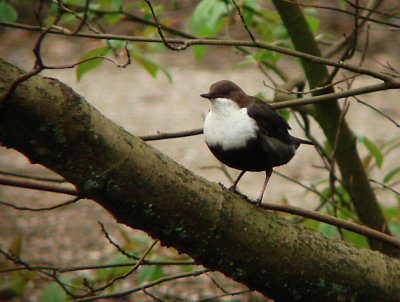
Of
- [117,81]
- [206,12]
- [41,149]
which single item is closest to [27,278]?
[206,12]

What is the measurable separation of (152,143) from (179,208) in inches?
209

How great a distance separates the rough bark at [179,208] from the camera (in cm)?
156

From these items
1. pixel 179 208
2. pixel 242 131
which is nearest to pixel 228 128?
pixel 242 131

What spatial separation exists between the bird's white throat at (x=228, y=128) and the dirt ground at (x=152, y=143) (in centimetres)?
79

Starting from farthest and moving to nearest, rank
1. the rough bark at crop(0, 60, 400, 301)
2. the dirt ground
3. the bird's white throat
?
the dirt ground
the bird's white throat
the rough bark at crop(0, 60, 400, 301)

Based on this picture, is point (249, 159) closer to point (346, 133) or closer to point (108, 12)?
point (346, 133)

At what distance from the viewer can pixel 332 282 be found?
6.65ft

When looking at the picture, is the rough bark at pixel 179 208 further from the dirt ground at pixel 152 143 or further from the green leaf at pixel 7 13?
the dirt ground at pixel 152 143

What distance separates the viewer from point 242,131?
8.36ft

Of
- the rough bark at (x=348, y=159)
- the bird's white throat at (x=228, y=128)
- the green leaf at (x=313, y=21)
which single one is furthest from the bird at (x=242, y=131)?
the green leaf at (x=313, y=21)

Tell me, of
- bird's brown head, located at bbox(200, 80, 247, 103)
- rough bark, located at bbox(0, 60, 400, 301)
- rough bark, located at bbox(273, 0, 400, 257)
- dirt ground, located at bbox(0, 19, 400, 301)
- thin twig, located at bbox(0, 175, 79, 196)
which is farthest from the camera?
dirt ground, located at bbox(0, 19, 400, 301)

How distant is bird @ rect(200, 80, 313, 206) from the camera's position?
8.30 ft

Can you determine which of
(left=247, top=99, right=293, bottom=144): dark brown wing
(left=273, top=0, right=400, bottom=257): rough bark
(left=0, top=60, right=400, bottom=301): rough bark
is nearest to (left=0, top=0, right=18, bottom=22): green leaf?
(left=247, top=99, right=293, bottom=144): dark brown wing

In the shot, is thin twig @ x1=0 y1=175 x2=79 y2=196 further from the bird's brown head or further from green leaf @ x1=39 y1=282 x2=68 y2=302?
the bird's brown head
